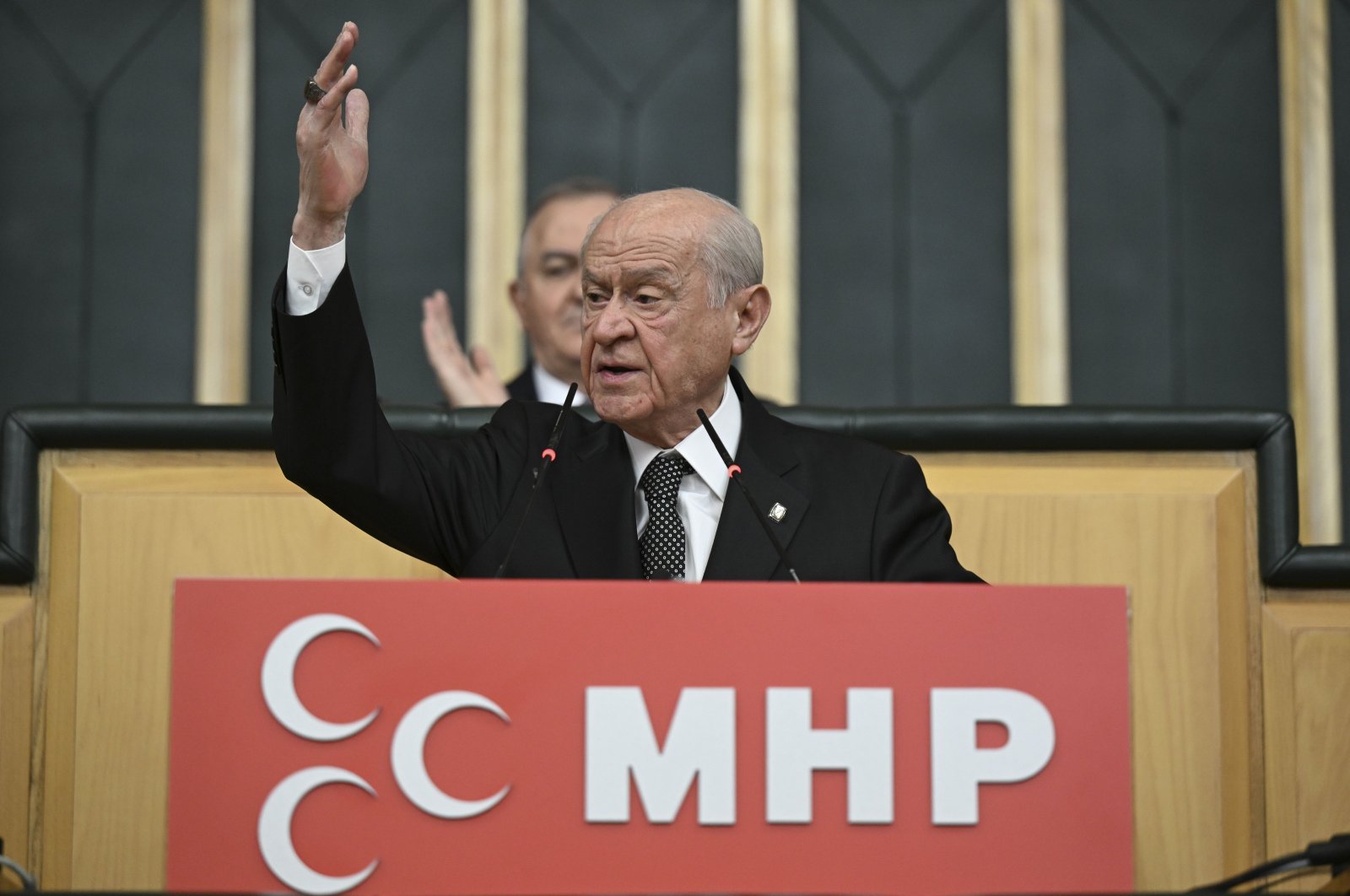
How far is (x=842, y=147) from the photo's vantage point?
12.9 feet

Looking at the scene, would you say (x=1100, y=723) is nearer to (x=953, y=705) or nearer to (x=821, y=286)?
(x=953, y=705)

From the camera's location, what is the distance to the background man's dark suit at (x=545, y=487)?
1.69 m

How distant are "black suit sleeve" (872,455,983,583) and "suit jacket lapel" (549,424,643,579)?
277 millimetres

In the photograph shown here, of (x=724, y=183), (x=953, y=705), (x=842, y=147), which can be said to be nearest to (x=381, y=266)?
(x=724, y=183)

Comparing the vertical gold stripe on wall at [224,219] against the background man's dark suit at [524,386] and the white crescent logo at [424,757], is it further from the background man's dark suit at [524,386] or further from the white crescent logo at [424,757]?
the white crescent logo at [424,757]

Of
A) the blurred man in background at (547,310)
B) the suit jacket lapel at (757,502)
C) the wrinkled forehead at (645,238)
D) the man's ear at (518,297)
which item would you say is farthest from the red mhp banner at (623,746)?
the man's ear at (518,297)

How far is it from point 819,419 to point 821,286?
1735mm

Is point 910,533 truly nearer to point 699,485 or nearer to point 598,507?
point 699,485

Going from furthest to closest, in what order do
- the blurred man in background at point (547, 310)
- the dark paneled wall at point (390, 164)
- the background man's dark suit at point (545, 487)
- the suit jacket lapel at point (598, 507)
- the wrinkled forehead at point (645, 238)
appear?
the dark paneled wall at point (390, 164)
the blurred man in background at point (547, 310)
the wrinkled forehead at point (645, 238)
the suit jacket lapel at point (598, 507)
the background man's dark suit at point (545, 487)

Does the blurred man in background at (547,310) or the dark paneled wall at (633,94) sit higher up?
the dark paneled wall at (633,94)

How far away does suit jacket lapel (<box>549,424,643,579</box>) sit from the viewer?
5.98 ft

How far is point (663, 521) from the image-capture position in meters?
1.86

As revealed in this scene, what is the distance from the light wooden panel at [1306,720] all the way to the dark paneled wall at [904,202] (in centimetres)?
182

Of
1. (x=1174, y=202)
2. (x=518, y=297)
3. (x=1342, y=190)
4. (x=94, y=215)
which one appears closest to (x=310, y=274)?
(x=518, y=297)
